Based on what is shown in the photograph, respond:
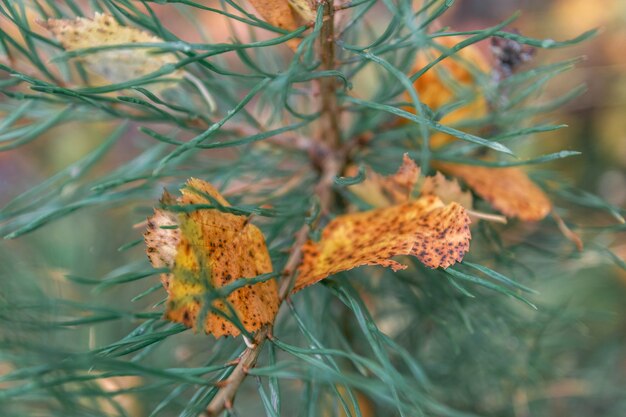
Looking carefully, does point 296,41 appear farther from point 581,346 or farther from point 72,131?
point 72,131

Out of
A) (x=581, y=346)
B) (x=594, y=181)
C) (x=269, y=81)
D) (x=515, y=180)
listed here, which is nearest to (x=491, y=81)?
(x=515, y=180)

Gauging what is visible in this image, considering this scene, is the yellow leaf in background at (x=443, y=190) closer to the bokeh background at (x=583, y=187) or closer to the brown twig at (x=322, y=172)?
the brown twig at (x=322, y=172)

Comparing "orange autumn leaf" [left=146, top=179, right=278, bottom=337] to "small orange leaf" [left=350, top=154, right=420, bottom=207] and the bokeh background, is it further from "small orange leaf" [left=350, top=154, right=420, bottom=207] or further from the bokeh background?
the bokeh background

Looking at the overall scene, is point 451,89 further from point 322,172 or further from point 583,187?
point 583,187

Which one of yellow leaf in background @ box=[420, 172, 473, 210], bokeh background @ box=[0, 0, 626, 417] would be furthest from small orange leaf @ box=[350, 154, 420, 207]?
bokeh background @ box=[0, 0, 626, 417]

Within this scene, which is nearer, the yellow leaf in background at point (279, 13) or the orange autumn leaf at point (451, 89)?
the yellow leaf in background at point (279, 13)

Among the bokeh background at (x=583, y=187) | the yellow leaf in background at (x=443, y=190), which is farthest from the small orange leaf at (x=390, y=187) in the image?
the bokeh background at (x=583, y=187)

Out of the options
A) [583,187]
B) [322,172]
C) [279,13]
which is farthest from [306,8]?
[583,187]
